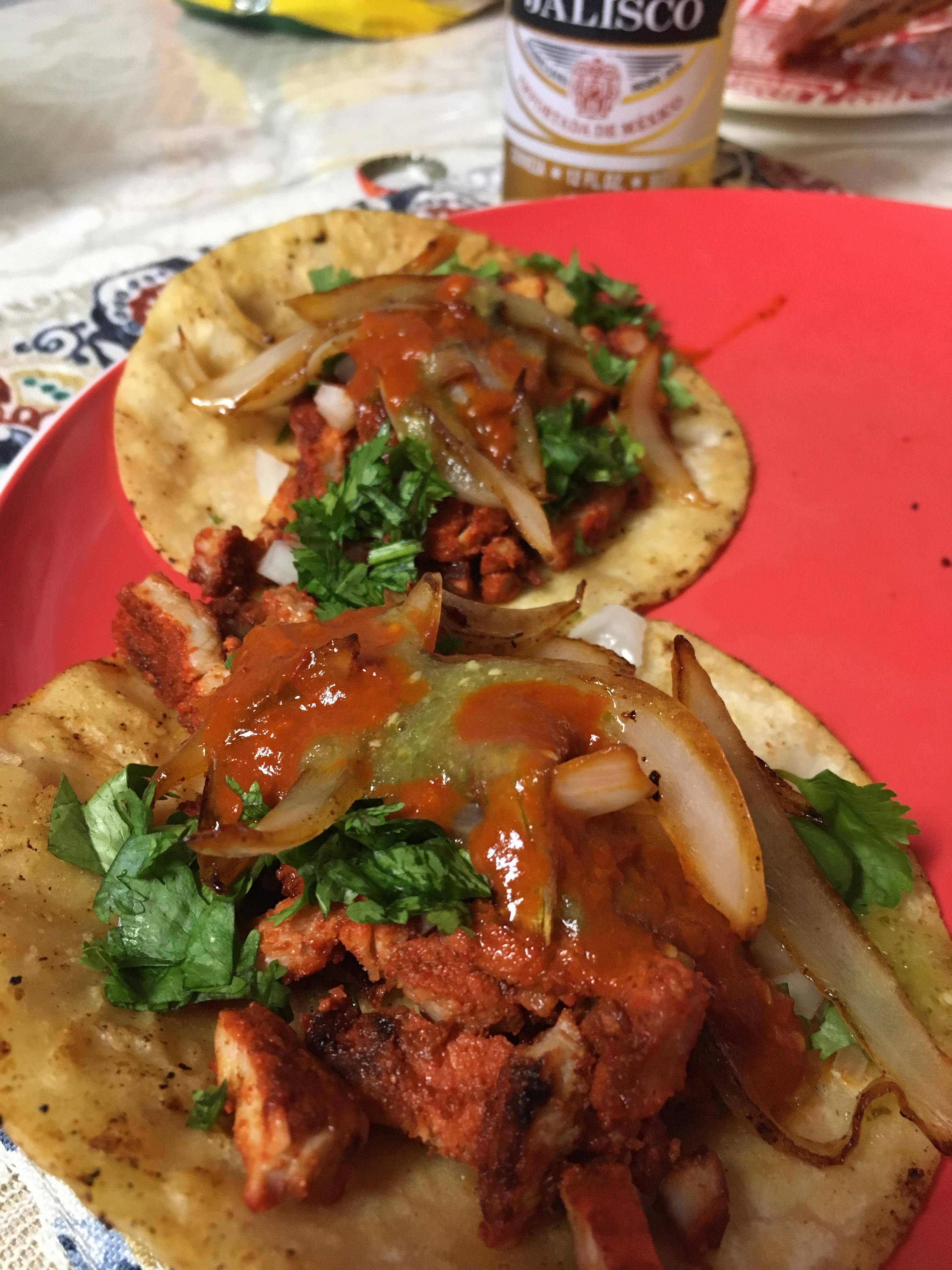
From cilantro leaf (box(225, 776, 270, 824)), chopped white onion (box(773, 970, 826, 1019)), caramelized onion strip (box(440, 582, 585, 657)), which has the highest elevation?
cilantro leaf (box(225, 776, 270, 824))

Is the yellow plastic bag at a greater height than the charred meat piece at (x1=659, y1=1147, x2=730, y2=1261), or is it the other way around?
the yellow plastic bag

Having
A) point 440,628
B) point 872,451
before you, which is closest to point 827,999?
point 440,628

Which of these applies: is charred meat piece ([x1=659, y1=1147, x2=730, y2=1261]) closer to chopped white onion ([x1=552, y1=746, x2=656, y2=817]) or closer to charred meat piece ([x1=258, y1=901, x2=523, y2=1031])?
charred meat piece ([x1=258, y1=901, x2=523, y2=1031])

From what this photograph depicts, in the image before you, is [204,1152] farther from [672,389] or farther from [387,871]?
[672,389]

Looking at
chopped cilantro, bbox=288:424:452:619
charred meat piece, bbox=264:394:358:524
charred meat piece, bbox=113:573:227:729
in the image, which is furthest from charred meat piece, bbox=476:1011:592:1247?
charred meat piece, bbox=264:394:358:524

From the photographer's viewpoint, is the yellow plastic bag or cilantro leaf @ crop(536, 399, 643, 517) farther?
the yellow plastic bag

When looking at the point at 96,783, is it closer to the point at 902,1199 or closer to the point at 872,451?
the point at 902,1199

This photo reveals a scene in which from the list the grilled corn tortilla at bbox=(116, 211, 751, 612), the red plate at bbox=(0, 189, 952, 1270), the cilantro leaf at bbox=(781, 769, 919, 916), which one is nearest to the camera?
the cilantro leaf at bbox=(781, 769, 919, 916)
